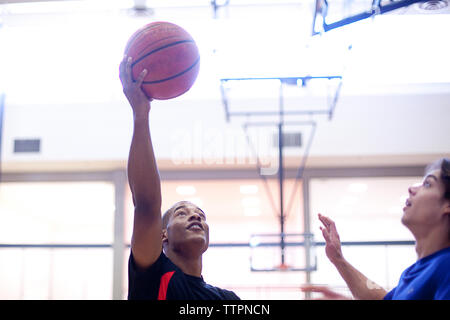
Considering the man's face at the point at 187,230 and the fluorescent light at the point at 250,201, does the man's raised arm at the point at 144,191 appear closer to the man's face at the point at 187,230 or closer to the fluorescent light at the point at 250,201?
the man's face at the point at 187,230

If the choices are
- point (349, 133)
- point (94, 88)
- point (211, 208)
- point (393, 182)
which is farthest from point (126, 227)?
point (393, 182)

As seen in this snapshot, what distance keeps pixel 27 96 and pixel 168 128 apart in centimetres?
139

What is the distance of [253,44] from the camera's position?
14.7ft

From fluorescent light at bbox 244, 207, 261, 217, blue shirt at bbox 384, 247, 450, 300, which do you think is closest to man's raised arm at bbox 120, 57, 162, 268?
blue shirt at bbox 384, 247, 450, 300

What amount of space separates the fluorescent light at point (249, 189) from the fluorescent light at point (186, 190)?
1.62 feet

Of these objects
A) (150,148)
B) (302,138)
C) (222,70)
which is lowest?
(150,148)

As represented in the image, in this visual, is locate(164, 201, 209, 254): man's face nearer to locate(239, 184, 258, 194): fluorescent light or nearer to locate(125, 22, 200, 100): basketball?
locate(125, 22, 200, 100): basketball

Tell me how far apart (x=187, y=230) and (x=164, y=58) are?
496mm

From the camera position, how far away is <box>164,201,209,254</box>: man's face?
1.63m

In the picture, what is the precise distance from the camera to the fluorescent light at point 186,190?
5995 millimetres

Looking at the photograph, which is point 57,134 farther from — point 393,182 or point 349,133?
point 393,182

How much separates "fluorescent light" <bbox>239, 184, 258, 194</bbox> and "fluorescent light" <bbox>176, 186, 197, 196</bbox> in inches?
19.4

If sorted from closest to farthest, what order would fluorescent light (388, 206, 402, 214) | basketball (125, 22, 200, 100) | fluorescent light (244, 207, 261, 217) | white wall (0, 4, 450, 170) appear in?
basketball (125, 22, 200, 100), white wall (0, 4, 450, 170), fluorescent light (388, 206, 402, 214), fluorescent light (244, 207, 261, 217)
